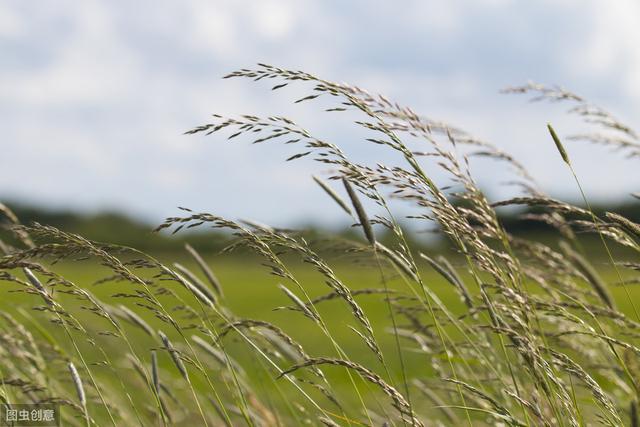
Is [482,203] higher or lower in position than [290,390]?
higher

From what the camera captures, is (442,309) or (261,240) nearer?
(261,240)

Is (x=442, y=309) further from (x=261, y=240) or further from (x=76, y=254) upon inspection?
(x=76, y=254)

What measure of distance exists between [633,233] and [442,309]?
23.3 inches

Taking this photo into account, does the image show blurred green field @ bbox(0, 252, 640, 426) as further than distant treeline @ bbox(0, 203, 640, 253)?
No

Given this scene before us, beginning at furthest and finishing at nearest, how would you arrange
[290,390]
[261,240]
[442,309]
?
[290,390] → [442,309] → [261,240]

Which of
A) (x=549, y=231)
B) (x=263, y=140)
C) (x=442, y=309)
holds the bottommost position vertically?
(x=549, y=231)

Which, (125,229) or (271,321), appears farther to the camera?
(125,229)

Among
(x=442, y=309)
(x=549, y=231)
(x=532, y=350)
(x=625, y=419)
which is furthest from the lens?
(x=549, y=231)

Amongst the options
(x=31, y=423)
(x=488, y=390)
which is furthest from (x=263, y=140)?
(x=31, y=423)

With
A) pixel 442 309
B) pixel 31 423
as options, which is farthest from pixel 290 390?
pixel 442 309

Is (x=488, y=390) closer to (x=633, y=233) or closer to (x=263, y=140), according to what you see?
(x=633, y=233)

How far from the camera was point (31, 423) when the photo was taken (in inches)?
124

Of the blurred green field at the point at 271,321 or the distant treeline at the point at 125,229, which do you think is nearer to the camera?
the blurred green field at the point at 271,321

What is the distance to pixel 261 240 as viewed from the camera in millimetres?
1956
